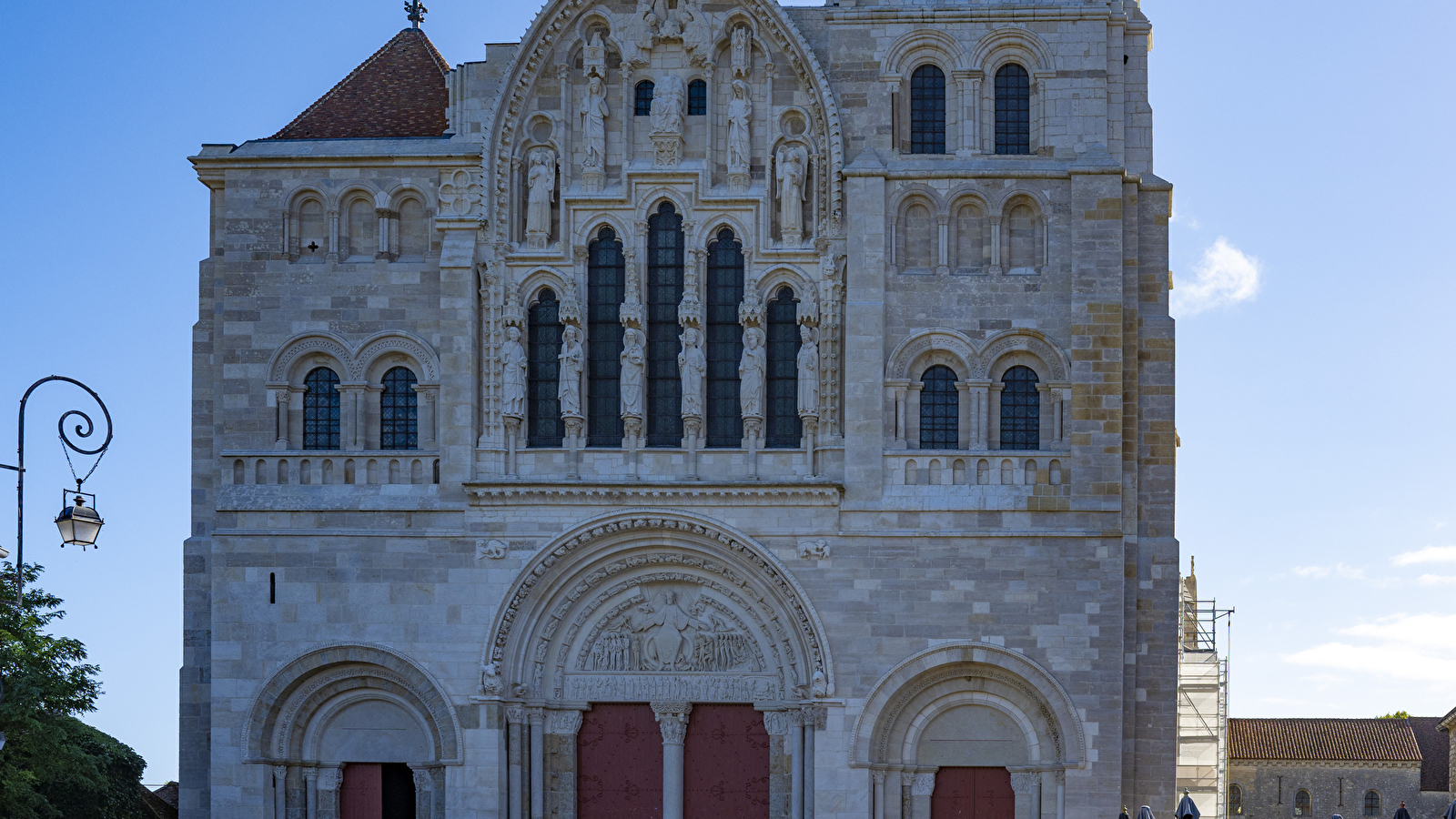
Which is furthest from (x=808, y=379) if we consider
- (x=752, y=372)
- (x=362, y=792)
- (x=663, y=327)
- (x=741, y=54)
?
(x=362, y=792)

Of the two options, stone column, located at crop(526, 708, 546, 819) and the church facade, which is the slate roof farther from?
stone column, located at crop(526, 708, 546, 819)

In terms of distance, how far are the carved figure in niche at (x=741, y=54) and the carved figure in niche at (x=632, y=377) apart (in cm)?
453

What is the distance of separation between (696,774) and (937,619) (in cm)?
464

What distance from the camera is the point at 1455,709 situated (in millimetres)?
49188

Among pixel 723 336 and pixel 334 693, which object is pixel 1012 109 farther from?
pixel 334 693

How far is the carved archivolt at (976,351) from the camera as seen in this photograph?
2733 centimetres

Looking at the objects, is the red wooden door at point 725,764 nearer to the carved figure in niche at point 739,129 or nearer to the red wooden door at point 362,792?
the red wooden door at point 362,792

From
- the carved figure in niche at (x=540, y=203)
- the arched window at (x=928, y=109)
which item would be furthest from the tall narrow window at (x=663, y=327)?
the arched window at (x=928, y=109)

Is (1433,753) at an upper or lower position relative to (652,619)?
lower

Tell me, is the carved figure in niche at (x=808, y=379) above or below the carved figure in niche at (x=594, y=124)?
below

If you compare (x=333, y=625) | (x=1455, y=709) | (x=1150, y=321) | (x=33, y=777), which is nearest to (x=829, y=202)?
(x=1150, y=321)

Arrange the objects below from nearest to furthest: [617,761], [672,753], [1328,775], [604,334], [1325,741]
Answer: [672,753], [617,761], [604,334], [1328,775], [1325,741]

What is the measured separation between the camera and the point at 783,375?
92.0ft

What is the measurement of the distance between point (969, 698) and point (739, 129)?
9656 mm
